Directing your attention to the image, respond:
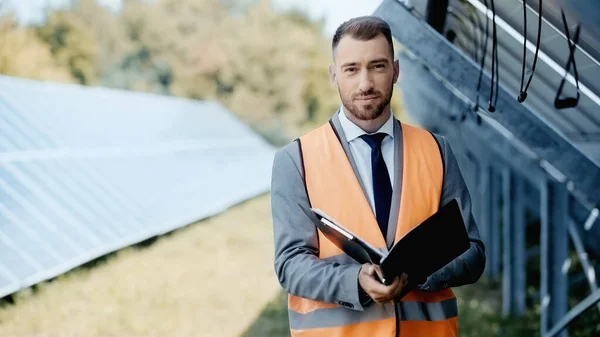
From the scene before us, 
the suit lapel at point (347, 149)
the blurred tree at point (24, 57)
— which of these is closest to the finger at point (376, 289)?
the suit lapel at point (347, 149)

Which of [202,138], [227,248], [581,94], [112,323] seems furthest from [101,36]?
[581,94]

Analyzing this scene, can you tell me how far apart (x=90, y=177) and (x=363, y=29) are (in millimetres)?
6943

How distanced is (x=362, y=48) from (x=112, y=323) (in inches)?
183

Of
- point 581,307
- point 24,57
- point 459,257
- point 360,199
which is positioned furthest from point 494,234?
point 24,57

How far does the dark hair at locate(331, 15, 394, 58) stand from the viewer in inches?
79.1

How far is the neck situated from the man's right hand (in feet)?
1.53

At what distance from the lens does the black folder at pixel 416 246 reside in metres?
1.79

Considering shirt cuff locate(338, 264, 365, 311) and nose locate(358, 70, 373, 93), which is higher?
nose locate(358, 70, 373, 93)

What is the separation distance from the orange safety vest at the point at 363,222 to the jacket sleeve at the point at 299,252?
39 millimetres

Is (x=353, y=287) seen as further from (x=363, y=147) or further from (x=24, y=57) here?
(x=24, y=57)

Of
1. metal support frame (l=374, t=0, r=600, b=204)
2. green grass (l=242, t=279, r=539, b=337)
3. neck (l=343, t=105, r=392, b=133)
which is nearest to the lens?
neck (l=343, t=105, r=392, b=133)

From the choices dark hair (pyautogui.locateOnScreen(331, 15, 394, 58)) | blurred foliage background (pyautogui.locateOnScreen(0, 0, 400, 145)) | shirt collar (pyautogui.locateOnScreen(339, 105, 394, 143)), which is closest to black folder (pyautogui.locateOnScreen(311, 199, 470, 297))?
shirt collar (pyautogui.locateOnScreen(339, 105, 394, 143))

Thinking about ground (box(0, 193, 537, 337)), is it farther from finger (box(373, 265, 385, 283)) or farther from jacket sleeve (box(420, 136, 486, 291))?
finger (box(373, 265, 385, 283))

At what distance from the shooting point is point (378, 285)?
183 centimetres
